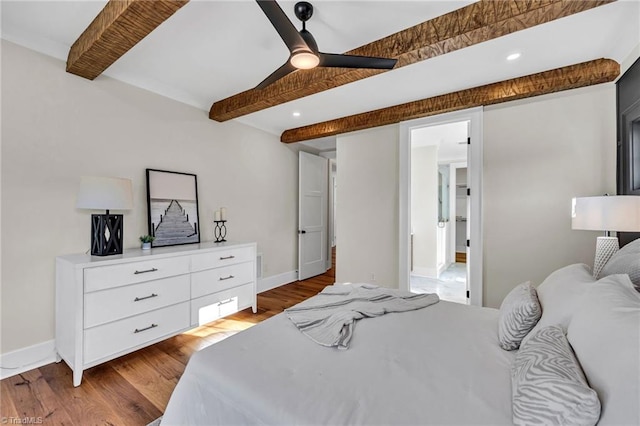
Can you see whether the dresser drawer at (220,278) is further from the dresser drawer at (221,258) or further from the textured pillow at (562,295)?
the textured pillow at (562,295)

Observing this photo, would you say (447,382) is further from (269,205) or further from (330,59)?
(269,205)

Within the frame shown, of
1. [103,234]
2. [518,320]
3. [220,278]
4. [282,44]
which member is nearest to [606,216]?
[518,320]

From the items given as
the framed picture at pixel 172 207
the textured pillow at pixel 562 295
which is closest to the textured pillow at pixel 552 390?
the textured pillow at pixel 562 295

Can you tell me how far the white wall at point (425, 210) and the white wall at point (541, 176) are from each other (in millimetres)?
1898

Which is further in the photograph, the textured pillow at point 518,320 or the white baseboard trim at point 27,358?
the white baseboard trim at point 27,358

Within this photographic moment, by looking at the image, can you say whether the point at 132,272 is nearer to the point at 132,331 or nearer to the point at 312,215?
the point at 132,331

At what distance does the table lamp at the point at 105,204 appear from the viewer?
214 cm

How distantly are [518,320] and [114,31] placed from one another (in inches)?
113

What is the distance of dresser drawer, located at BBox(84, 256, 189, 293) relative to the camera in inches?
78.0

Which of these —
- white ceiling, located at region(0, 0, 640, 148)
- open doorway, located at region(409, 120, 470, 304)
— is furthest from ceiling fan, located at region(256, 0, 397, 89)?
open doorway, located at region(409, 120, 470, 304)

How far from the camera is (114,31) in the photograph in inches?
69.1

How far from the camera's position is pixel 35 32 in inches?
80.3

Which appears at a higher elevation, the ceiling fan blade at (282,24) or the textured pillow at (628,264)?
the ceiling fan blade at (282,24)

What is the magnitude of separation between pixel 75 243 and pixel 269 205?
7.85 ft
